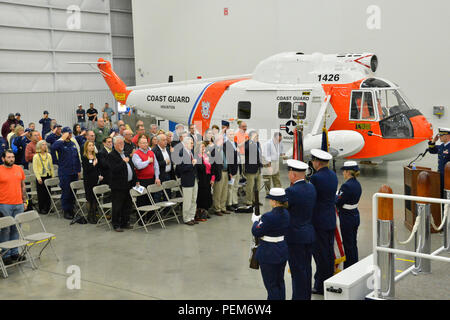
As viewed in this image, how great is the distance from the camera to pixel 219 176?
32.8 ft

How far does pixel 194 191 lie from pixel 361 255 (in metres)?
3.32

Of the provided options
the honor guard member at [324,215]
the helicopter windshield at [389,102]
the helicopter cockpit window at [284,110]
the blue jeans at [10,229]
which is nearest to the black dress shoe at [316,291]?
the honor guard member at [324,215]

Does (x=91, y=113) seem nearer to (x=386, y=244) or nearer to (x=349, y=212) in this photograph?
(x=349, y=212)

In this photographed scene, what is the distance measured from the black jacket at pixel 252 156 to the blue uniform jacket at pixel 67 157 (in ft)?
11.1

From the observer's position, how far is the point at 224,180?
1013 centimetres

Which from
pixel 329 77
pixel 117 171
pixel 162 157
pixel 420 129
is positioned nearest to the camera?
pixel 117 171

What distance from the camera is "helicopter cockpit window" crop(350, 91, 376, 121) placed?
40.9 feet

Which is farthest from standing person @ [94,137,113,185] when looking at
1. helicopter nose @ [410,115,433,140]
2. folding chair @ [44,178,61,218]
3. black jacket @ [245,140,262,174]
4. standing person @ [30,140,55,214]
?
helicopter nose @ [410,115,433,140]

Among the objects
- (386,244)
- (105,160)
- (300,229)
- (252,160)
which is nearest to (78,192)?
(105,160)

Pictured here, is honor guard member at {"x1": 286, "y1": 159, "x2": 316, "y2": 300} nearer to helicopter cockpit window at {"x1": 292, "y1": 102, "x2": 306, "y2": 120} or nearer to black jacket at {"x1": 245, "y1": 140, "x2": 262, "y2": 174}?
black jacket at {"x1": 245, "y1": 140, "x2": 262, "y2": 174}

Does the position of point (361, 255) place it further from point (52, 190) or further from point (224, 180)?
point (52, 190)

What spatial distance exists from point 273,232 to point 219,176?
4.85 m

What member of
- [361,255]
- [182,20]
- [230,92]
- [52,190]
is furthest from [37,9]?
[361,255]

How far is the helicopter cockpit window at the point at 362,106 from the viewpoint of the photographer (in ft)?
40.9
